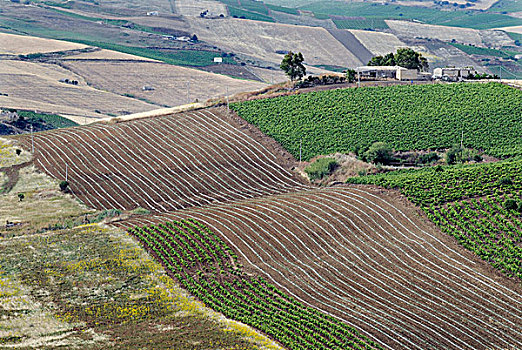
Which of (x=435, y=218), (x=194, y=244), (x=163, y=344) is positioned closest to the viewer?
(x=163, y=344)

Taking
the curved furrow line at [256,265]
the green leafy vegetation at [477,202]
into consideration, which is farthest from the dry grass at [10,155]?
the green leafy vegetation at [477,202]

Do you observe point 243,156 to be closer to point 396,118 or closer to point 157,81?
point 396,118

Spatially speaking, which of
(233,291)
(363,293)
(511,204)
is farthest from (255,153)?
(363,293)

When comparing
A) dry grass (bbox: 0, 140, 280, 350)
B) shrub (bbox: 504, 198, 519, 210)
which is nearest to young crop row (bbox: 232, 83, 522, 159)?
shrub (bbox: 504, 198, 519, 210)

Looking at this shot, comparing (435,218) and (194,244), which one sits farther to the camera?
(435,218)

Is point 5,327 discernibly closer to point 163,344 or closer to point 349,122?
point 163,344

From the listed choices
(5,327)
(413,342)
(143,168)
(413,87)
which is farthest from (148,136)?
(413,342)

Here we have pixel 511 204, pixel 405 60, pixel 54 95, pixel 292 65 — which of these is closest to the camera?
pixel 511 204
